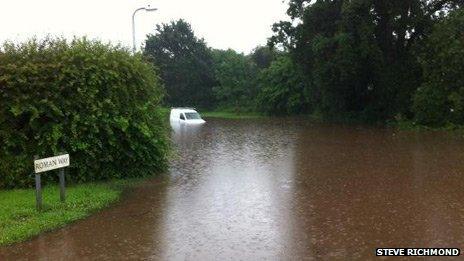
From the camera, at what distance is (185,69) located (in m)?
66.9

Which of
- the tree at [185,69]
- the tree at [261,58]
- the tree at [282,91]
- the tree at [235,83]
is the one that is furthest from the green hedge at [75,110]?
the tree at [261,58]

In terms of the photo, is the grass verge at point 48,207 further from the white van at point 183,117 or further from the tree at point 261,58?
the tree at point 261,58

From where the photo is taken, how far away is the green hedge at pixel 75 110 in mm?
11547

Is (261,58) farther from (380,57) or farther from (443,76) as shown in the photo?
(443,76)

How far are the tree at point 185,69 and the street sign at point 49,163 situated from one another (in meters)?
56.1

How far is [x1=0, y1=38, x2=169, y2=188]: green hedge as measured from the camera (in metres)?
11.5

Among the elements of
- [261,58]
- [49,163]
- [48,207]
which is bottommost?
[48,207]

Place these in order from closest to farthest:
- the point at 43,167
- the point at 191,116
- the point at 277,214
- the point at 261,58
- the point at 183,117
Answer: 1. the point at 277,214
2. the point at 43,167
3. the point at 183,117
4. the point at 191,116
5. the point at 261,58

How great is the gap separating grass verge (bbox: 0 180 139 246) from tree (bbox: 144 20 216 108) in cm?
5470

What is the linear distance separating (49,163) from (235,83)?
5598 centimetres

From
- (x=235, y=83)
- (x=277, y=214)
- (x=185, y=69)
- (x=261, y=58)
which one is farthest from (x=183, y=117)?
(x=261, y=58)

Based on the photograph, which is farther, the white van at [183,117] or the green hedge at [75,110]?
the white van at [183,117]

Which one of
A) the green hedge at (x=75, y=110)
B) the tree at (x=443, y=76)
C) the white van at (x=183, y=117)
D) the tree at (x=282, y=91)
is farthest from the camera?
the tree at (x=282, y=91)

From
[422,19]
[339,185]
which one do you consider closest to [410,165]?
[339,185]
